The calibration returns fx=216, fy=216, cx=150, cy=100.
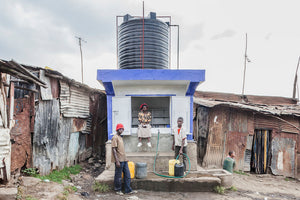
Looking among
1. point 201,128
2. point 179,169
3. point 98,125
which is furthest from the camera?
point 201,128

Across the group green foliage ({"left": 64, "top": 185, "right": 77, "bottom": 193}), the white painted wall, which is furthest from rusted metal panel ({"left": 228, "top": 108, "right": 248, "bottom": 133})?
green foliage ({"left": 64, "top": 185, "right": 77, "bottom": 193})

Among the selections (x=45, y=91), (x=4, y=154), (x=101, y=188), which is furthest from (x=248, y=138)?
(x=4, y=154)

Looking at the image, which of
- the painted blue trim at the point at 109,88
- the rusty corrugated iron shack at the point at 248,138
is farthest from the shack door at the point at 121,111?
the rusty corrugated iron shack at the point at 248,138

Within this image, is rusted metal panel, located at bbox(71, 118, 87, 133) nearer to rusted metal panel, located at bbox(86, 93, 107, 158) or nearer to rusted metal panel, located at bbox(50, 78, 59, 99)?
rusted metal panel, located at bbox(86, 93, 107, 158)

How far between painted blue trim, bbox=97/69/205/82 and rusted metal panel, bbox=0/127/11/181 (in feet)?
11.6

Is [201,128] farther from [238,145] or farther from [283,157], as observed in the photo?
[283,157]

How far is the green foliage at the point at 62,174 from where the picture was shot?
6.41 metres

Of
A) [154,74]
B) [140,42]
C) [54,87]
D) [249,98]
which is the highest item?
[140,42]

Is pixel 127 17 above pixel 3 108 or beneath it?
above

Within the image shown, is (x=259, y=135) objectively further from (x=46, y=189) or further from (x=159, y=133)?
(x=46, y=189)

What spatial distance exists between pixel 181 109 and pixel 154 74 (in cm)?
177

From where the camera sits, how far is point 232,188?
21.6ft

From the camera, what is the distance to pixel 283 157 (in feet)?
35.6

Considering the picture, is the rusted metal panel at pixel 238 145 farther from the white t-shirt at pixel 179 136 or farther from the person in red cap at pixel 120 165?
the person in red cap at pixel 120 165
